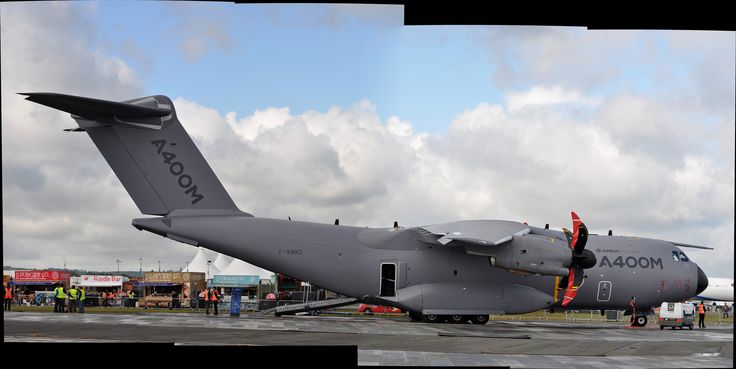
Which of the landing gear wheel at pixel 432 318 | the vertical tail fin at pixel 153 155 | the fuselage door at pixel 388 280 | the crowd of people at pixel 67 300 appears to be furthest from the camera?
the crowd of people at pixel 67 300

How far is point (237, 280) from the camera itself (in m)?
57.2

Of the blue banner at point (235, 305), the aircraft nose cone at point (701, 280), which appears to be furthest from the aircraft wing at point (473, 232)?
the aircraft nose cone at point (701, 280)

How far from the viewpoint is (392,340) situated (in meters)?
19.0

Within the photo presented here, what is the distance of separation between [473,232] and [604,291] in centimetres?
698

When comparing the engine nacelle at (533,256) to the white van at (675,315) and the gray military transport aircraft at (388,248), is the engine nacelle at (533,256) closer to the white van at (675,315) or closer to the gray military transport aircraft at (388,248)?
the gray military transport aircraft at (388,248)

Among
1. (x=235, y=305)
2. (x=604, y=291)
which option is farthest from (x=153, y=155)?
(x=604, y=291)

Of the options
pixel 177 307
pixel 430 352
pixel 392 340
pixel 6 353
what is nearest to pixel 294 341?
pixel 392 340

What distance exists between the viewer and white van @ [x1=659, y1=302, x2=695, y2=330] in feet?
103

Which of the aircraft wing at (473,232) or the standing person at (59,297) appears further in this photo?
the standing person at (59,297)

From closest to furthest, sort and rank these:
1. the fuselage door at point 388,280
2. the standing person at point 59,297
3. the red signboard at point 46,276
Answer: the fuselage door at point 388,280
the standing person at point 59,297
the red signboard at point 46,276

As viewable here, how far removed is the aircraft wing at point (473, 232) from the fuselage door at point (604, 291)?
15.8 feet

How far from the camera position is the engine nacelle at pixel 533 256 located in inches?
992

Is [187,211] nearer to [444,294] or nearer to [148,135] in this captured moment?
[148,135]

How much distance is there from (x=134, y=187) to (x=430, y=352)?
543 inches
